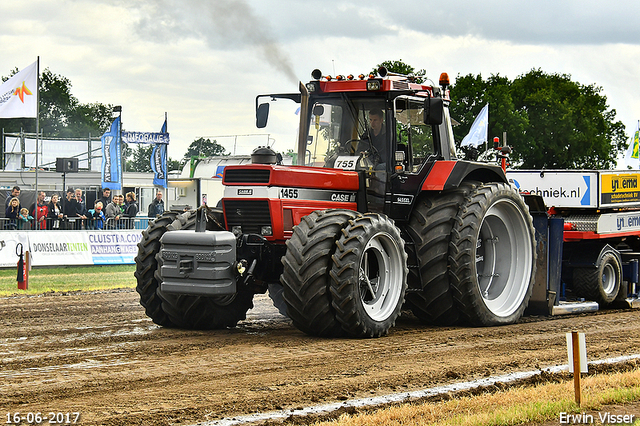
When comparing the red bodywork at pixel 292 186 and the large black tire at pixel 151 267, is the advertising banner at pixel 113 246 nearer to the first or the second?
the large black tire at pixel 151 267

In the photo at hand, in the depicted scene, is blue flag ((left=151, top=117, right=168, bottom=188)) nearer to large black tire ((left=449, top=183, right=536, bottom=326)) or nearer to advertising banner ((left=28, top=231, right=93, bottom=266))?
advertising banner ((left=28, top=231, right=93, bottom=266))

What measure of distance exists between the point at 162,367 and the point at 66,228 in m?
15.2

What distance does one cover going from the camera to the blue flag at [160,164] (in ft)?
92.8

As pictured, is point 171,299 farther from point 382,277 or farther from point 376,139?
point 376,139

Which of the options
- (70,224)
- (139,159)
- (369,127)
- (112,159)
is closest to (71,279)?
(70,224)

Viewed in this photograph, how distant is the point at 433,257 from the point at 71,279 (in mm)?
11096

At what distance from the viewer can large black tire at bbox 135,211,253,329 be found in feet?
30.9

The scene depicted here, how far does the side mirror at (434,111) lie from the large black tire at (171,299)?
2.87 metres

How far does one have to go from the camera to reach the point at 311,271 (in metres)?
8.12

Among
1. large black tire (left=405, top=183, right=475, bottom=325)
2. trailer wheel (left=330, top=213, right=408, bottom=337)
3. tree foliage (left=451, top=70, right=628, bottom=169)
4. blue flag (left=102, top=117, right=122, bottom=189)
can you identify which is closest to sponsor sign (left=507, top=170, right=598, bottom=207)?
large black tire (left=405, top=183, right=475, bottom=325)

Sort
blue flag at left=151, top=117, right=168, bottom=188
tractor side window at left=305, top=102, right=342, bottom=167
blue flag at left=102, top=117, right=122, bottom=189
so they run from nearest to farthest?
tractor side window at left=305, top=102, right=342, bottom=167 → blue flag at left=102, top=117, right=122, bottom=189 → blue flag at left=151, top=117, right=168, bottom=188

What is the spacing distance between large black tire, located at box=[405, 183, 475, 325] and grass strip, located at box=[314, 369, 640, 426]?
9.68 ft

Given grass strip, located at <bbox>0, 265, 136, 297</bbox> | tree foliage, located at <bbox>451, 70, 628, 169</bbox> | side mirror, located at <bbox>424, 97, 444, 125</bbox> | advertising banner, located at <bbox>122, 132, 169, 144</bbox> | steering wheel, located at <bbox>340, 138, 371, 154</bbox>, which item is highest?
tree foliage, located at <bbox>451, 70, 628, 169</bbox>

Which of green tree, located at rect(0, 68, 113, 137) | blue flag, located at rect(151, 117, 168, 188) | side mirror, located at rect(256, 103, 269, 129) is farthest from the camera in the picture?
green tree, located at rect(0, 68, 113, 137)
